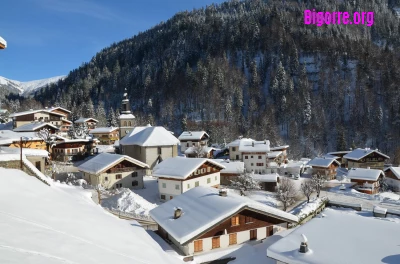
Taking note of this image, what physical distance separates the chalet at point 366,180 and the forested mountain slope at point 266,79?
30098 millimetres

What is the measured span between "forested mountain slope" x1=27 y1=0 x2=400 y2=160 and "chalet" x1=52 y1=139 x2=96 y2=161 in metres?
38.3

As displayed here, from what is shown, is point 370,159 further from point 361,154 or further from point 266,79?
point 266,79

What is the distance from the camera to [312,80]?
123 m

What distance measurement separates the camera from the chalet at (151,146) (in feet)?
146

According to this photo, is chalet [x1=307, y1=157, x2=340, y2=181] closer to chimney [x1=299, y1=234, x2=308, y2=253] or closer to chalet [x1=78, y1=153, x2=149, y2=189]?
chalet [x1=78, y1=153, x2=149, y2=189]

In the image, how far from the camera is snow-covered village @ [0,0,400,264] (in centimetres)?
1176

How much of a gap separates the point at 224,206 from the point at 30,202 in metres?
9.52

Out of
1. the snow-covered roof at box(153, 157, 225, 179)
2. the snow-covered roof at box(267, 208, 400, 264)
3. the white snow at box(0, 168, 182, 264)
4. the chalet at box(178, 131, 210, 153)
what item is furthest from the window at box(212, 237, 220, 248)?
the chalet at box(178, 131, 210, 153)

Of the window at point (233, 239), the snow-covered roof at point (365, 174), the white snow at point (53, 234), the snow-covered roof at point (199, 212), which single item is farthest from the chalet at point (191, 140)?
the white snow at point (53, 234)

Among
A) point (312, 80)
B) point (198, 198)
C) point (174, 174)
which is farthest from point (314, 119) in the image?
point (198, 198)

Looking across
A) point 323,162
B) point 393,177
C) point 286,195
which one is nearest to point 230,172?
point 286,195

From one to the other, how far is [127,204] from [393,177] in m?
47.2

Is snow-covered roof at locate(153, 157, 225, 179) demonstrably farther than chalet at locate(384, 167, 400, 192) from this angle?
No

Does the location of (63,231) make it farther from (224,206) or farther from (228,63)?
(228,63)
